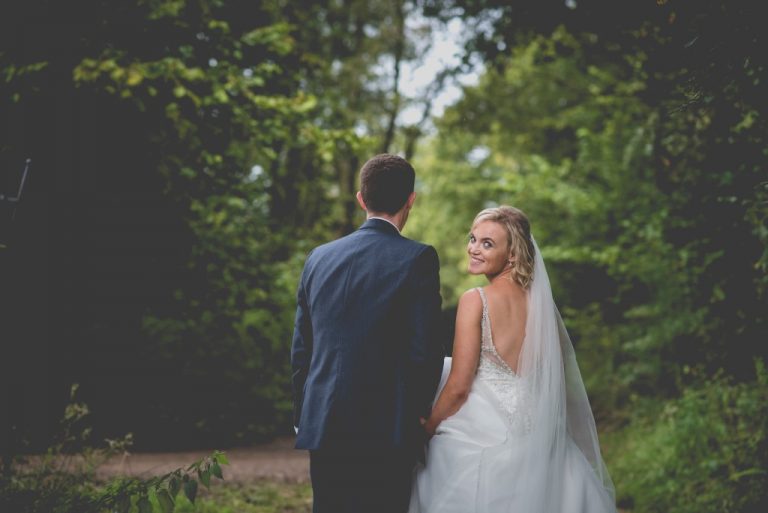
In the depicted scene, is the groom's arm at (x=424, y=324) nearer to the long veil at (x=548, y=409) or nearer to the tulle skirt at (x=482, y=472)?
the tulle skirt at (x=482, y=472)

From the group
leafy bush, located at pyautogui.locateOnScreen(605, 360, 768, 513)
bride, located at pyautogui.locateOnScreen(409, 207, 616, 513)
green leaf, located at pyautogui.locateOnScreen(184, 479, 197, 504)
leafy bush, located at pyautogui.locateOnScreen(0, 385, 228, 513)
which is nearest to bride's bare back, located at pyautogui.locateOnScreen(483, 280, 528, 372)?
bride, located at pyautogui.locateOnScreen(409, 207, 616, 513)

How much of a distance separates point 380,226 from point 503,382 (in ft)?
3.24

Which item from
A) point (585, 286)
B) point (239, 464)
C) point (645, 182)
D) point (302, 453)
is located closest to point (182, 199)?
point (239, 464)

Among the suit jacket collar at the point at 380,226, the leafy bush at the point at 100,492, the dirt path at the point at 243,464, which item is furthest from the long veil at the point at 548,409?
the dirt path at the point at 243,464

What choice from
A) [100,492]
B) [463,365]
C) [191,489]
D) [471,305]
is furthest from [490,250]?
[100,492]

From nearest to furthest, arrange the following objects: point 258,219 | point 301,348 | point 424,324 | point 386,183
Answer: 1. point 424,324
2. point 386,183
3. point 301,348
4. point 258,219

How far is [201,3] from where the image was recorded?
7477 mm

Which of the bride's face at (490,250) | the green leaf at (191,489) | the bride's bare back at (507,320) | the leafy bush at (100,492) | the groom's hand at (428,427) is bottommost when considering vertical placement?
the leafy bush at (100,492)

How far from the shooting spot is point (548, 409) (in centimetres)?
357

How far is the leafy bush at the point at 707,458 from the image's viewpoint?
6000mm

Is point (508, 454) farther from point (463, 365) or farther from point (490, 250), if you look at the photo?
point (490, 250)

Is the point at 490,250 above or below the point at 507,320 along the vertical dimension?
above

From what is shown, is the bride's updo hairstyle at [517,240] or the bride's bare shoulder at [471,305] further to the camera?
the bride's updo hairstyle at [517,240]

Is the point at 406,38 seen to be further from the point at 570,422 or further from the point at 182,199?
the point at 570,422
